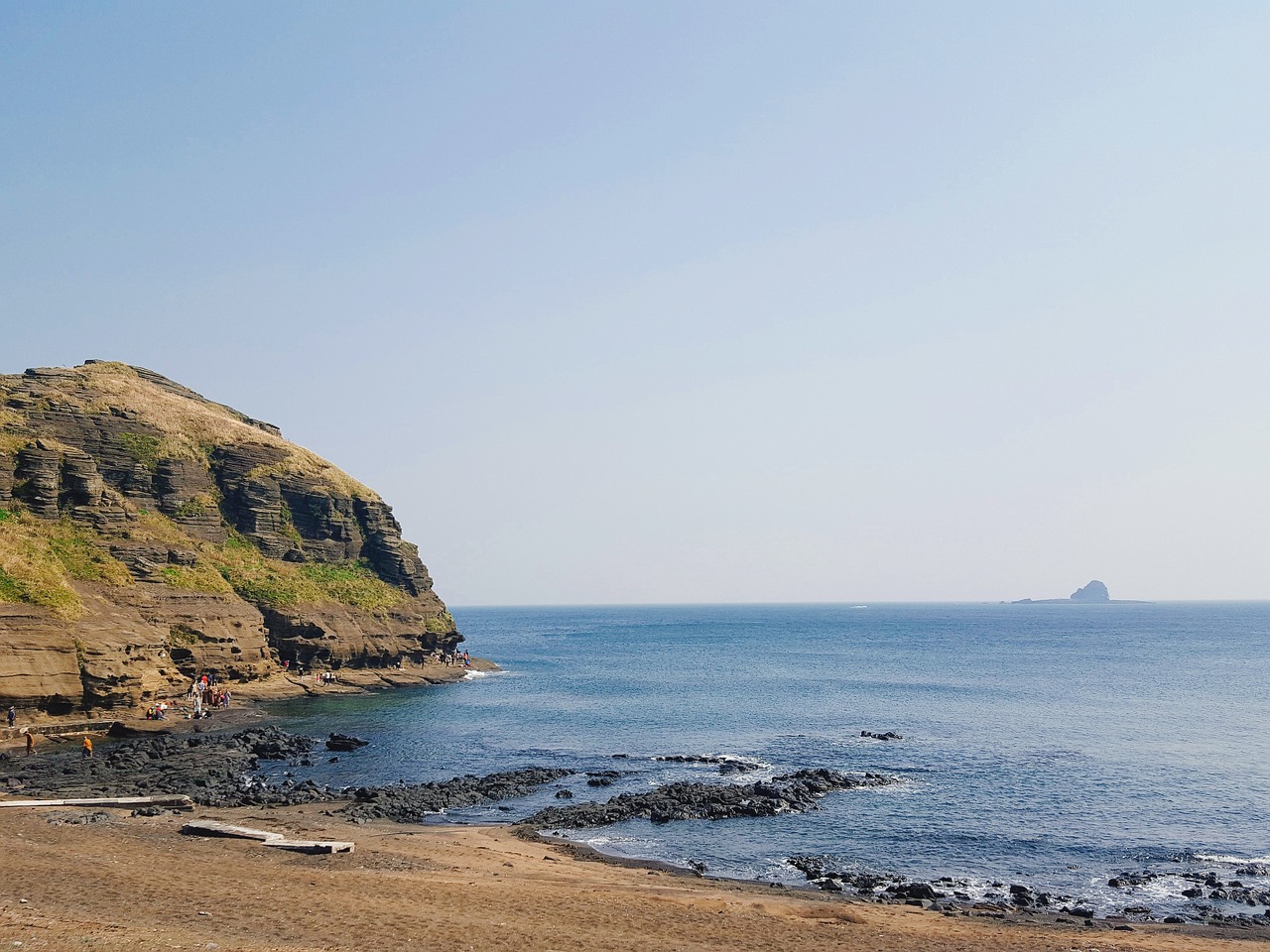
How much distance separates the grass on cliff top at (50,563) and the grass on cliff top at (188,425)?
61.1 feet

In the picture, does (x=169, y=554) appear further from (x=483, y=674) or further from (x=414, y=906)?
(x=414, y=906)

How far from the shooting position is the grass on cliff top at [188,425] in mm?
93812

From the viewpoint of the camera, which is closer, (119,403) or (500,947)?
(500,947)

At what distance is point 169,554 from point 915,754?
225 feet

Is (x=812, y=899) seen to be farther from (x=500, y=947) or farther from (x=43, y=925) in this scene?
(x=43, y=925)

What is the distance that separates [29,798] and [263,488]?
62.6 metres

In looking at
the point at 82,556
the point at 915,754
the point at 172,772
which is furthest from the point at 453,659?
the point at 915,754

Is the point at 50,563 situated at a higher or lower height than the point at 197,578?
higher

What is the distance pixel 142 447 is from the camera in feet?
296

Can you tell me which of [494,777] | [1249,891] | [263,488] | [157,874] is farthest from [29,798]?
[263,488]

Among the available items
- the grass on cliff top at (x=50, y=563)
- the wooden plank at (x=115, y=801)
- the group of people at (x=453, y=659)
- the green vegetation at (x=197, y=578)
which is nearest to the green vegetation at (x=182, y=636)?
the green vegetation at (x=197, y=578)

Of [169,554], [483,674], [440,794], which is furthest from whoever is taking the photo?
[483,674]

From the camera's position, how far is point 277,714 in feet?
231

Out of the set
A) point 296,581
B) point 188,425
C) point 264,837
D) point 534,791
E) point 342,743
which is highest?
point 188,425
